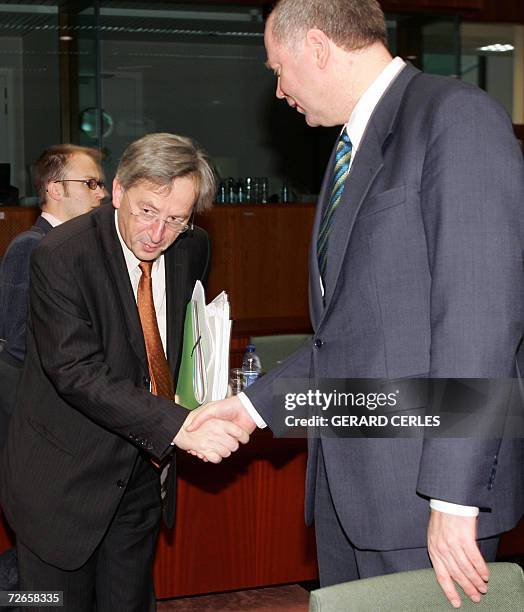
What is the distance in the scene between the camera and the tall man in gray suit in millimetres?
1638

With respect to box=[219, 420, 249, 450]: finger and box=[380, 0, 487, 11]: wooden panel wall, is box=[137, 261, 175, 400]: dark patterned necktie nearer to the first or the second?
box=[219, 420, 249, 450]: finger

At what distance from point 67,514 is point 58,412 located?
0.26 metres

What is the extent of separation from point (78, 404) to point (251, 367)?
1686 mm

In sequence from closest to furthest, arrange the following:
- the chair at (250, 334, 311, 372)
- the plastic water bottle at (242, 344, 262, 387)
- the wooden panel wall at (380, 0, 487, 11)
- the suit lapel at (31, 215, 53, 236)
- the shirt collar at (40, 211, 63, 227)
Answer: the plastic water bottle at (242, 344, 262, 387) → the suit lapel at (31, 215, 53, 236) → the shirt collar at (40, 211, 63, 227) → the chair at (250, 334, 311, 372) → the wooden panel wall at (380, 0, 487, 11)

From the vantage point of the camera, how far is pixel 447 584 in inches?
64.0

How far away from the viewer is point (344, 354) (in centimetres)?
185

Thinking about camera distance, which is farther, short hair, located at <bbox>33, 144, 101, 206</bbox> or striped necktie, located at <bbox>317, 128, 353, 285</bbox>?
short hair, located at <bbox>33, 144, 101, 206</bbox>

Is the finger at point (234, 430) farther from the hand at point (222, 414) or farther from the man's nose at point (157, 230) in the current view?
the man's nose at point (157, 230)

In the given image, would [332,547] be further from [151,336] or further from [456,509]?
[151,336]

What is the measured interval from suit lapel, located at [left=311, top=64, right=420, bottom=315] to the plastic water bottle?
1.96 metres

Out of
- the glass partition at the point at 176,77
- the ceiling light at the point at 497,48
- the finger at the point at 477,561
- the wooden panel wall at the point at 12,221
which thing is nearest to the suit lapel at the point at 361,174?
the finger at the point at 477,561

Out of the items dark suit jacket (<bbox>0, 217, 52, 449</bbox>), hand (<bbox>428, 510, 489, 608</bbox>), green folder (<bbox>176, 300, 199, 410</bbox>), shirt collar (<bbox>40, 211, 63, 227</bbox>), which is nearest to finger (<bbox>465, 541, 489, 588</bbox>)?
hand (<bbox>428, 510, 489, 608</bbox>)

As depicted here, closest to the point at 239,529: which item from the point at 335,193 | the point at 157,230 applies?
the point at 157,230

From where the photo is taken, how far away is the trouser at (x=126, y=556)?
2.59 metres
